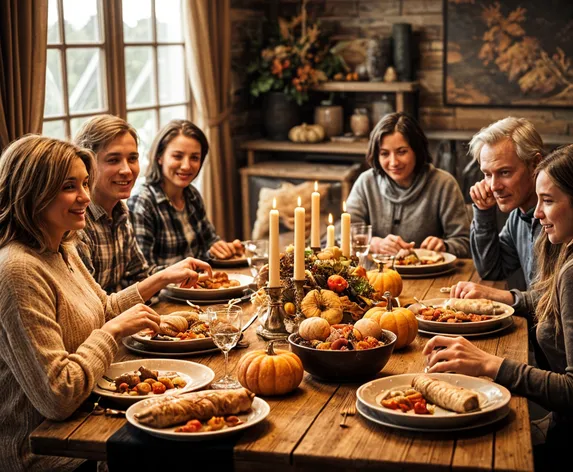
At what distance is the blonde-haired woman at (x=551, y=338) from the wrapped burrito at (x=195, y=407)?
0.47 meters

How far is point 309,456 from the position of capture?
158 centimetres

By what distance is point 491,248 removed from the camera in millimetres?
3135

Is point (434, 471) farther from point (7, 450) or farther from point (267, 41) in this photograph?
point (267, 41)

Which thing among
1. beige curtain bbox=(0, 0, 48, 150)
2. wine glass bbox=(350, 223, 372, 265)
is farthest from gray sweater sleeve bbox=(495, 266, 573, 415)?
beige curtain bbox=(0, 0, 48, 150)

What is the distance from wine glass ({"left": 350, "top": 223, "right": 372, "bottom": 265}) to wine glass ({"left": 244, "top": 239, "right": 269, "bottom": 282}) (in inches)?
11.9

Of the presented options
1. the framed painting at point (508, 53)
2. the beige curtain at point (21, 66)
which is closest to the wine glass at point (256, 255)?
the beige curtain at point (21, 66)

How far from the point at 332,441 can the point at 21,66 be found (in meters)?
2.38

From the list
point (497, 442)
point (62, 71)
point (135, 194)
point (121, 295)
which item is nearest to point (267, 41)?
point (62, 71)

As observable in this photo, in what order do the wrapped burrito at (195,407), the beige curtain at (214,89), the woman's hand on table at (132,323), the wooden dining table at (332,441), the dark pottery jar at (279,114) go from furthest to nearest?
the dark pottery jar at (279,114), the beige curtain at (214,89), the woman's hand on table at (132,323), the wrapped burrito at (195,407), the wooden dining table at (332,441)

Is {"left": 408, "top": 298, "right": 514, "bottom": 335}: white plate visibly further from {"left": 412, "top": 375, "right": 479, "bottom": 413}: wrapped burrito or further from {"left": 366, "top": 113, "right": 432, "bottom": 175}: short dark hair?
{"left": 366, "top": 113, "right": 432, "bottom": 175}: short dark hair

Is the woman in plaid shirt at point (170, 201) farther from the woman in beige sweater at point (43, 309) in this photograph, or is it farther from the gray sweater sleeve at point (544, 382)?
the gray sweater sleeve at point (544, 382)

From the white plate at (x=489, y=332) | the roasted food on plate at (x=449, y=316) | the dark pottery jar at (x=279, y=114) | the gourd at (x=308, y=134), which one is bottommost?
the white plate at (x=489, y=332)

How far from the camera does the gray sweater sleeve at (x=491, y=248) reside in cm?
313

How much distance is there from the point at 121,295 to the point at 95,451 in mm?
872
